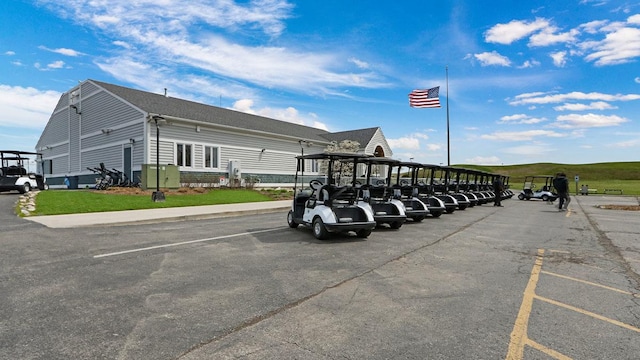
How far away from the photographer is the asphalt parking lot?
309 cm

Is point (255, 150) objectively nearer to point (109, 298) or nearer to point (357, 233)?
point (357, 233)

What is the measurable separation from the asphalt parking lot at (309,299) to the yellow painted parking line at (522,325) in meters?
0.02

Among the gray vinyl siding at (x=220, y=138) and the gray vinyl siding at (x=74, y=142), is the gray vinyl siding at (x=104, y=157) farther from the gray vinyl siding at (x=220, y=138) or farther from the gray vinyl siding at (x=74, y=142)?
the gray vinyl siding at (x=220, y=138)

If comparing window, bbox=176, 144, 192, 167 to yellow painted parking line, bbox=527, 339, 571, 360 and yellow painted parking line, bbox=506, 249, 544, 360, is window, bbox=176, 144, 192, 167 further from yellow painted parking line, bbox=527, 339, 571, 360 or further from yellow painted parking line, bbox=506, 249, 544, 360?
yellow painted parking line, bbox=527, 339, 571, 360

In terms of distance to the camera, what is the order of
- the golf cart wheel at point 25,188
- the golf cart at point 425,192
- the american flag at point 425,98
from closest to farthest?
the golf cart at point 425,192 < the golf cart wheel at point 25,188 < the american flag at point 425,98

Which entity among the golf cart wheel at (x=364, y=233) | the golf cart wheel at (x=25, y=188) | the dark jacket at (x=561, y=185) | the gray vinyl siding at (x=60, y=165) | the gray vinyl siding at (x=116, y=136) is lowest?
the golf cart wheel at (x=364, y=233)

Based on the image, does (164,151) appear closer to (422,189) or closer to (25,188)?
(25,188)

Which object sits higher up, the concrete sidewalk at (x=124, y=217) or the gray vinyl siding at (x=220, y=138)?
the gray vinyl siding at (x=220, y=138)

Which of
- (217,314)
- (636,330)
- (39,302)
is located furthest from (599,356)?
(39,302)

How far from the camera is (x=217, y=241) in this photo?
791 centimetres

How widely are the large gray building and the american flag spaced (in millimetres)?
9216

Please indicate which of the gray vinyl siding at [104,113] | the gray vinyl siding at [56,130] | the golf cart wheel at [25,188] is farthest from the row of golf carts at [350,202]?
the gray vinyl siding at [56,130]

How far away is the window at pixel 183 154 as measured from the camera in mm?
21766

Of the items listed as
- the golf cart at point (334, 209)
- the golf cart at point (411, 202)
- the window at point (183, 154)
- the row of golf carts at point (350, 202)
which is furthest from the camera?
the window at point (183, 154)
